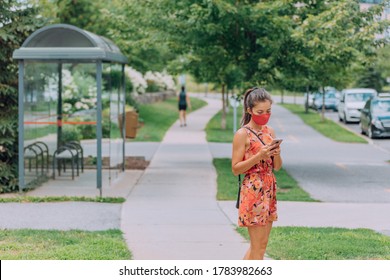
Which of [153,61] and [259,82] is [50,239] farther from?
[153,61]

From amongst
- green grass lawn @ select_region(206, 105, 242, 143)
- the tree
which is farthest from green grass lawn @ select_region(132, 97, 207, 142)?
the tree

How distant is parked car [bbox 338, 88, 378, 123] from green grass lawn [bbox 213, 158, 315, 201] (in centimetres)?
2093

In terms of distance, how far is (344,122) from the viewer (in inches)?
1601

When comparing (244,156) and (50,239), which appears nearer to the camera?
(244,156)

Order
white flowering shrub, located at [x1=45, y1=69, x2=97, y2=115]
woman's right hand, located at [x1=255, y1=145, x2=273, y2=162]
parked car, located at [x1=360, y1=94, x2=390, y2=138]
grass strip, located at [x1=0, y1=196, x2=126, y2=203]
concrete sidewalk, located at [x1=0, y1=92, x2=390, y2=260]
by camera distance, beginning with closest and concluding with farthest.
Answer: woman's right hand, located at [x1=255, y1=145, x2=273, y2=162]
concrete sidewalk, located at [x1=0, y1=92, x2=390, y2=260]
grass strip, located at [x1=0, y1=196, x2=126, y2=203]
white flowering shrub, located at [x1=45, y1=69, x2=97, y2=115]
parked car, located at [x1=360, y1=94, x2=390, y2=138]

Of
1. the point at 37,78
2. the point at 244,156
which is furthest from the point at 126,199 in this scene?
the point at 244,156

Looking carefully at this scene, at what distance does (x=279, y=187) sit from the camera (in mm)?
16250

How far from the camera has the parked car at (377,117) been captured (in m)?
30.3

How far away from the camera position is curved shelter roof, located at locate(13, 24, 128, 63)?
569 inches

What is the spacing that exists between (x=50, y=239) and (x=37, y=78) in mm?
6978

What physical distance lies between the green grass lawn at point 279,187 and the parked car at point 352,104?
20933mm

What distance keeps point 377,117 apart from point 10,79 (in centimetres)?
1805

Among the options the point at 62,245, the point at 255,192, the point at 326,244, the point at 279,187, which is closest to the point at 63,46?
the point at 279,187

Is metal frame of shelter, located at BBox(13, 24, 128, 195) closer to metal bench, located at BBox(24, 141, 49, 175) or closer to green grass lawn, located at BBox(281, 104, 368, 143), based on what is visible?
metal bench, located at BBox(24, 141, 49, 175)
